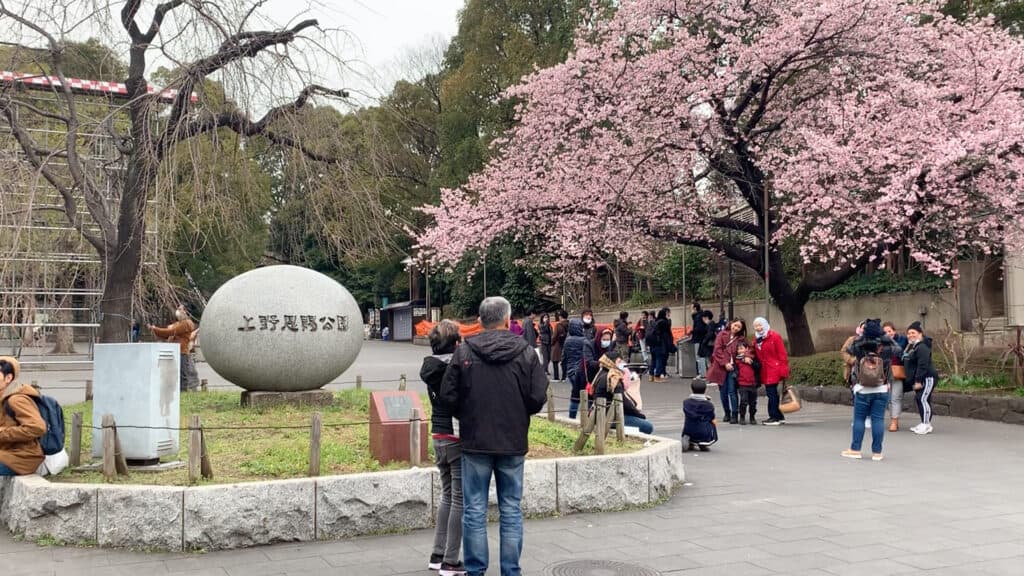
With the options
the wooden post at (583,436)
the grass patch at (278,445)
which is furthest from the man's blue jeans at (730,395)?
the wooden post at (583,436)

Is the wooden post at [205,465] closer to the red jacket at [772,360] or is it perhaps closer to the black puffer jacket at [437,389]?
the black puffer jacket at [437,389]

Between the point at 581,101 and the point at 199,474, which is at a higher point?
the point at 581,101

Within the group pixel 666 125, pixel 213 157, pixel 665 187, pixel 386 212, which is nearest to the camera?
pixel 213 157

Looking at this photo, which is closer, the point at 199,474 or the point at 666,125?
the point at 199,474

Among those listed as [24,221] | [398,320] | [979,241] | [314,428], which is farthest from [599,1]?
[398,320]

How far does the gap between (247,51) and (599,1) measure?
21.7m

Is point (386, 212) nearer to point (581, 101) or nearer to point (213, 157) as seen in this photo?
point (213, 157)

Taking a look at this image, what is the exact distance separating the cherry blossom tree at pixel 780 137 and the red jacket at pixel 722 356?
5.08 metres

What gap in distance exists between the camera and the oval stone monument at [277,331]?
10422 mm

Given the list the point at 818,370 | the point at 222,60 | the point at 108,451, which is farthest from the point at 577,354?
the point at 818,370

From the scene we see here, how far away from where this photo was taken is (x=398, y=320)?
2234 inches

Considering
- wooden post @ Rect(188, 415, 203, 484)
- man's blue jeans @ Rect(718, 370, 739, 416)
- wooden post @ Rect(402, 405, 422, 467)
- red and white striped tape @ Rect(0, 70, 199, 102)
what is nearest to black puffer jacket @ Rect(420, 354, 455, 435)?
wooden post @ Rect(402, 405, 422, 467)

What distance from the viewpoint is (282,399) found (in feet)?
35.8

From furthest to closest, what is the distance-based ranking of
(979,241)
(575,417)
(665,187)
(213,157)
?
(665,187) → (979,241) → (575,417) → (213,157)
